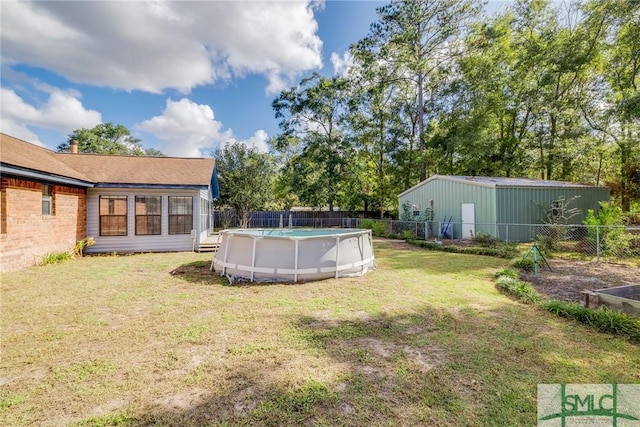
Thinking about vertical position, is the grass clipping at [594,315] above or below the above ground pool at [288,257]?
below

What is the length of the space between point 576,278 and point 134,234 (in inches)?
550

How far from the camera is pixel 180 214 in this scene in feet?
37.2

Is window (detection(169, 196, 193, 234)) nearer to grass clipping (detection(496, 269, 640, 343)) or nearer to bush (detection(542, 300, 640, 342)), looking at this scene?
grass clipping (detection(496, 269, 640, 343))

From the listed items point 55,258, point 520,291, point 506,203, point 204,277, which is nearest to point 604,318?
point 520,291

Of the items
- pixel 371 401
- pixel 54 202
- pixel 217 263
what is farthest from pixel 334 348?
pixel 54 202

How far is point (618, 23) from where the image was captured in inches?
614

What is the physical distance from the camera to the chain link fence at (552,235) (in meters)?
8.59

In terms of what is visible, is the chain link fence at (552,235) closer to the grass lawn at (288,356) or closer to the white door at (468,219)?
the white door at (468,219)

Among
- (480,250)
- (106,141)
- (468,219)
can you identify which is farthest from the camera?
(106,141)

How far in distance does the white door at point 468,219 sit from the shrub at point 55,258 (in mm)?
15899

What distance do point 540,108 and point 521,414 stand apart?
23.8 m

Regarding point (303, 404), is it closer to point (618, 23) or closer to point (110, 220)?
point (110, 220)

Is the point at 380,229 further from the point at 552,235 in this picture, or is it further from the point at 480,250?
the point at 552,235

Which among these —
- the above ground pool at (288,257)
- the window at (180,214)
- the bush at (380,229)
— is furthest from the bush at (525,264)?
the window at (180,214)
